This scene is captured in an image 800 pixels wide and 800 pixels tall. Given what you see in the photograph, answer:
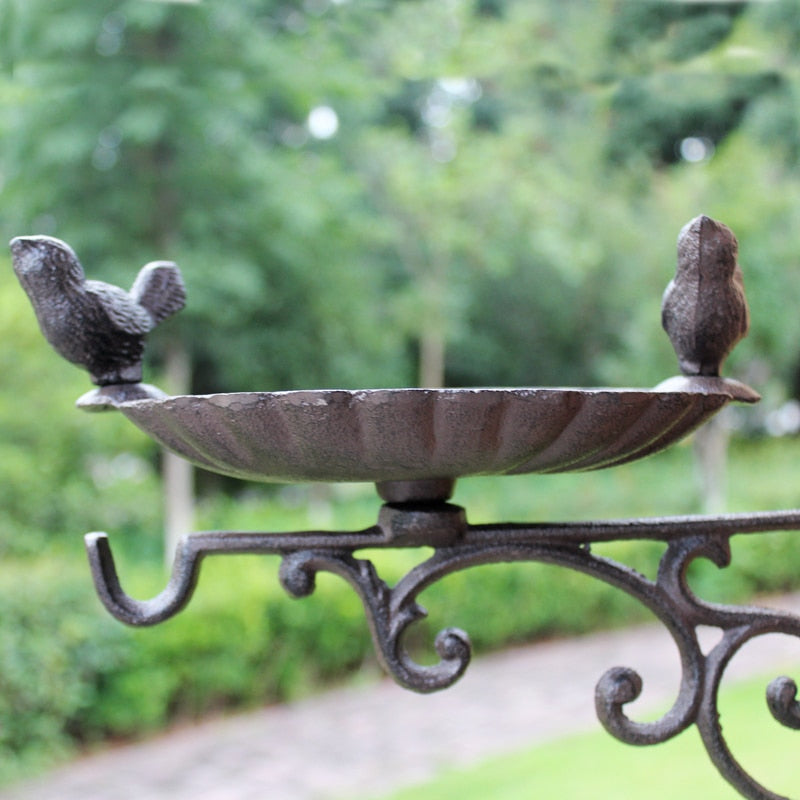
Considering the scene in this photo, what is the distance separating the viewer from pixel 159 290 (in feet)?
3.09

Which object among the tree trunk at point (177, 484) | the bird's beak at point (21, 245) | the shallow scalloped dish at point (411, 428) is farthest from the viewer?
the tree trunk at point (177, 484)

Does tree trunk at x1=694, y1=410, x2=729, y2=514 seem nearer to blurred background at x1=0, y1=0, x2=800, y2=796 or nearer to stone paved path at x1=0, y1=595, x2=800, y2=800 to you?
blurred background at x1=0, y1=0, x2=800, y2=796

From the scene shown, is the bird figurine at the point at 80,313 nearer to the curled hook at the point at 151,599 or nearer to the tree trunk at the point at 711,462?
the curled hook at the point at 151,599

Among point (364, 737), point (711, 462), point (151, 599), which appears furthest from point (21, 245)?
point (711, 462)

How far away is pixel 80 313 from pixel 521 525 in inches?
17.2

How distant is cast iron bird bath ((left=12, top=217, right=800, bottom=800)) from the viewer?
73cm

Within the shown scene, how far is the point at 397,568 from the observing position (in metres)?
4.41

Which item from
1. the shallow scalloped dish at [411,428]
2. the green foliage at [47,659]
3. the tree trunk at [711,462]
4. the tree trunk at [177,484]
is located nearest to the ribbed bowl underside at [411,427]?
the shallow scalloped dish at [411,428]

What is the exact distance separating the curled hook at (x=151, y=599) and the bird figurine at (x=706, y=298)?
48 cm

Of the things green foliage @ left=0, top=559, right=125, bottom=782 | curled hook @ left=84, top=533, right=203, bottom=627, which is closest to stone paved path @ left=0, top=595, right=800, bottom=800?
green foliage @ left=0, top=559, right=125, bottom=782

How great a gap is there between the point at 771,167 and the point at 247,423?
553 cm

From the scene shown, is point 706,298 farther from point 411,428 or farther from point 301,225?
point 301,225

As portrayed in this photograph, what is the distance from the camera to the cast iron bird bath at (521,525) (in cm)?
73

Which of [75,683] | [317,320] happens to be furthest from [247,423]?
[317,320]
